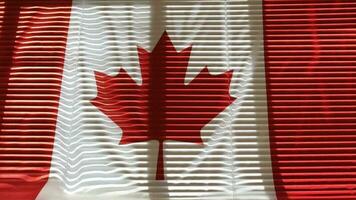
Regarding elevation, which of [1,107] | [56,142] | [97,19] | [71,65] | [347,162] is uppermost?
[97,19]

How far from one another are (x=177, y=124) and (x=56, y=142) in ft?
1.51

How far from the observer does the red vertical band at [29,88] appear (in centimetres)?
169

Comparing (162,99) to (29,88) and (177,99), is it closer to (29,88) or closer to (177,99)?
(177,99)

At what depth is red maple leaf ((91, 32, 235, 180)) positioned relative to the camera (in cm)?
172

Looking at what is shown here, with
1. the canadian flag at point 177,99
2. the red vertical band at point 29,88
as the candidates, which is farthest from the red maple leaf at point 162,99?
the red vertical band at point 29,88

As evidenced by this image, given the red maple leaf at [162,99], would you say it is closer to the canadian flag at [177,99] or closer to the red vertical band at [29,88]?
the canadian flag at [177,99]

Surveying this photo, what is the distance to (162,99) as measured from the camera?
5.74 feet

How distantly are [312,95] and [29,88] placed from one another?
1081 millimetres

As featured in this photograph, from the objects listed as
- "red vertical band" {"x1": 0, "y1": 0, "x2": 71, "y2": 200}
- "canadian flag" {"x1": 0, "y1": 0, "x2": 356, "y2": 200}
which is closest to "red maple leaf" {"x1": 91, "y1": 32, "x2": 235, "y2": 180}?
"canadian flag" {"x1": 0, "y1": 0, "x2": 356, "y2": 200}

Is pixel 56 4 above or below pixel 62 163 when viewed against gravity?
above

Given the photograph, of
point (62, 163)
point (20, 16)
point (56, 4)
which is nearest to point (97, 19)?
point (56, 4)

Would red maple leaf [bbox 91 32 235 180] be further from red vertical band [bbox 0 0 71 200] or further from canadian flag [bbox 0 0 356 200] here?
red vertical band [bbox 0 0 71 200]

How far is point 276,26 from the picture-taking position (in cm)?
181

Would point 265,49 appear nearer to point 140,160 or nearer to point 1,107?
point 140,160
